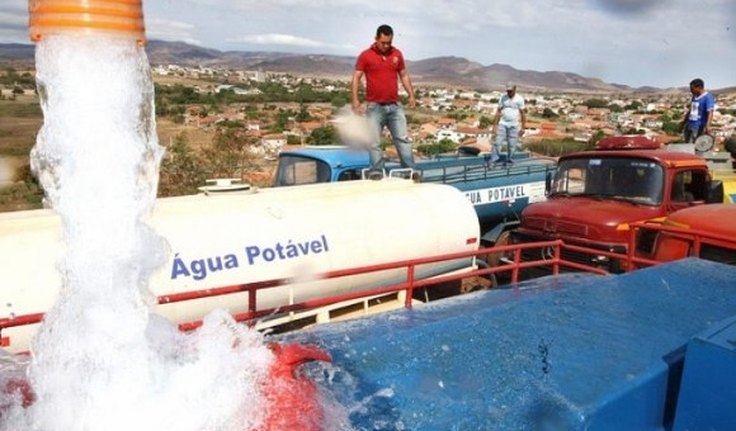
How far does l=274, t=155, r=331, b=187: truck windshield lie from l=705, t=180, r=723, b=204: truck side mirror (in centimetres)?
562

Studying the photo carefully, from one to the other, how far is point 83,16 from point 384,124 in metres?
7.87

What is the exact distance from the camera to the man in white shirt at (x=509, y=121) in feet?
43.2

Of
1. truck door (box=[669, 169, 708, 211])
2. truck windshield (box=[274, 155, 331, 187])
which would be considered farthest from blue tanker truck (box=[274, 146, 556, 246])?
truck door (box=[669, 169, 708, 211])

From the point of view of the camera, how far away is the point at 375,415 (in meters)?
2.54

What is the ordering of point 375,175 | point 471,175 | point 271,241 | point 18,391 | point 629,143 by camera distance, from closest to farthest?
1. point 18,391
2. point 271,241
3. point 375,175
4. point 629,143
5. point 471,175

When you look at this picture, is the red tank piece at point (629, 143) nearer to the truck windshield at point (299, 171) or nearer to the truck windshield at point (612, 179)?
the truck windshield at point (612, 179)

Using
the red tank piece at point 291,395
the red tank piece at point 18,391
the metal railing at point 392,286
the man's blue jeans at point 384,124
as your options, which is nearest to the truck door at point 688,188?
the metal railing at point 392,286

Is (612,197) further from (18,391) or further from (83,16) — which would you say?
(83,16)

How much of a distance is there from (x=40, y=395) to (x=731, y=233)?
6.10 metres

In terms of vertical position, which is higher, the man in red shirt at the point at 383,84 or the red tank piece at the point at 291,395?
the man in red shirt at the point at 383,84

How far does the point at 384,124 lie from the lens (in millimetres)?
9250

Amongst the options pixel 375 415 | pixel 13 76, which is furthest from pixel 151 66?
pixel 13 76

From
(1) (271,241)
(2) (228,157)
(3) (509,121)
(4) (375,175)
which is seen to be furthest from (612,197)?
(2) (228,157)

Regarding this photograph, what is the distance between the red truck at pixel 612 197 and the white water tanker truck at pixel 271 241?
1162 millimetres
